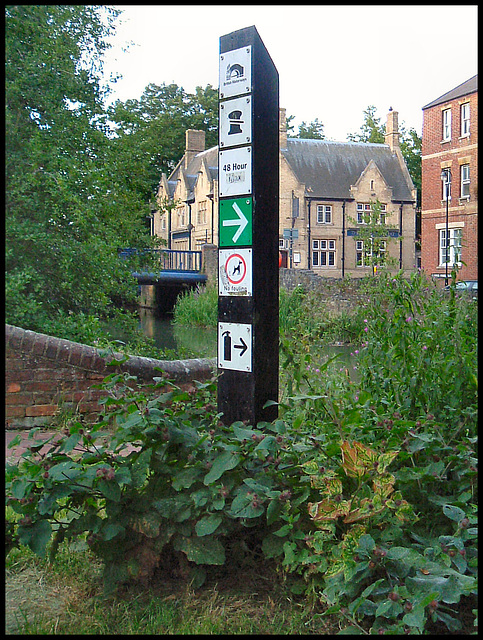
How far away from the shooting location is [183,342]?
1789cm

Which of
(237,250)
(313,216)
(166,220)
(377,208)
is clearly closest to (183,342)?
(377,208)

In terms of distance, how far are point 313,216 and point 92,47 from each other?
42.6 metres

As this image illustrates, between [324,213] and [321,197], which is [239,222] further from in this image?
[324,213]

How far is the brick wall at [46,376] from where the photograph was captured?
18.9 ft

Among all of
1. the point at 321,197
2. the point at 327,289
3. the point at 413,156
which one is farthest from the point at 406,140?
the point at 327,289

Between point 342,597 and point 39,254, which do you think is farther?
point 39,254

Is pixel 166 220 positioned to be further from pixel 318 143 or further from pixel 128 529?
pixel 128 529

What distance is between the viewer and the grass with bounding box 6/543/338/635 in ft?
8.38

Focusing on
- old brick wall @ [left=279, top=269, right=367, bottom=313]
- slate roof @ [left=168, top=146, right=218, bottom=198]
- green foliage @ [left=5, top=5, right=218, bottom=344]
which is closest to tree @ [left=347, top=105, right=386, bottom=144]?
slate roof @ [left=168, top=146, right=218, bottom=198]

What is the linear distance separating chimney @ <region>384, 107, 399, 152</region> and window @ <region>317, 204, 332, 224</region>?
28.2ft

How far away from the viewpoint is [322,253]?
5206cm

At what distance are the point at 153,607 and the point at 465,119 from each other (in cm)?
3964

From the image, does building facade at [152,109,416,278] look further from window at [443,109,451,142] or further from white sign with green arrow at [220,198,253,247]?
white sign with green arrow at [220,198,253,247]

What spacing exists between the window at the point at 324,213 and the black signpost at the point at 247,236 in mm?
48878
